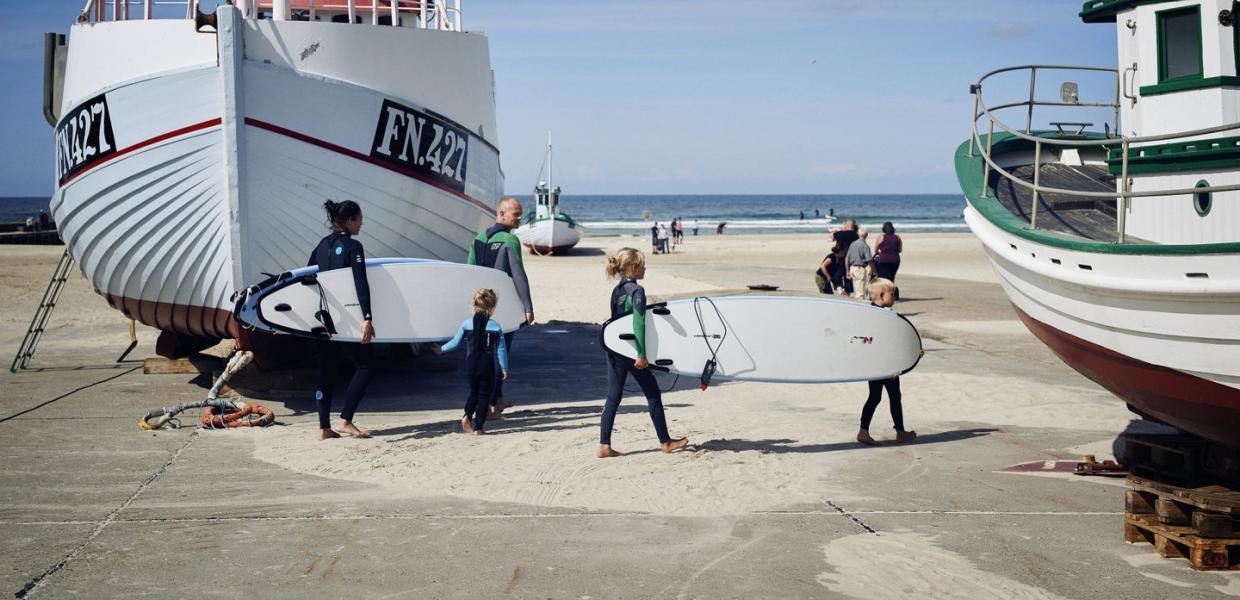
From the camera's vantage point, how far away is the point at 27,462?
762cm

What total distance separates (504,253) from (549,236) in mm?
30862

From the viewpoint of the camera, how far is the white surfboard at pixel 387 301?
343 inches

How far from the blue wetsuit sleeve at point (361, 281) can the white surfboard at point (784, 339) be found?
223 cm

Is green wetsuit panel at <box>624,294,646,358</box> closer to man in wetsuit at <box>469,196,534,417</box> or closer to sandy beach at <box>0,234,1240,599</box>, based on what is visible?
sandy beach at <box>0,234,1240,599</box>

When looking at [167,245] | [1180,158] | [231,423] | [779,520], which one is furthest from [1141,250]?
[167,245]

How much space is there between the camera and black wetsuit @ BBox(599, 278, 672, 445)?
7.59m

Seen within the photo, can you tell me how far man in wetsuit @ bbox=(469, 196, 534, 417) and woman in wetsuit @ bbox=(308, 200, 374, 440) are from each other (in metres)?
1.16

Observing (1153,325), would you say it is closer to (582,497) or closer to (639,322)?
(639,322)

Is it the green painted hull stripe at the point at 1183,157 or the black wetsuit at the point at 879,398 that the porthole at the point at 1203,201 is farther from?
the black wetsuit at the point at 879,398

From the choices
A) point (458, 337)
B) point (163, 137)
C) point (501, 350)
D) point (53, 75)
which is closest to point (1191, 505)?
point (501, 350)

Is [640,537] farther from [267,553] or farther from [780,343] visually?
[780,343]

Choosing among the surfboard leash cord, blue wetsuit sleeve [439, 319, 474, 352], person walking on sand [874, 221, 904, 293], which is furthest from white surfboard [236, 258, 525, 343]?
person walking on sand [874, 221, 904, 293]

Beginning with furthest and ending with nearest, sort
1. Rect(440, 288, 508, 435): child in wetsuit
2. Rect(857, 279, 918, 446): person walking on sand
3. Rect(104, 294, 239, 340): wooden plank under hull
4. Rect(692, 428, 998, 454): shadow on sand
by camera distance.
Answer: Rect(104, 294, 239, 340): wooden plank under hull → Rect(440, 288, 508, 435): child in wetsuit → Rect(857, 279, 918, 446): person walking on sand → Rect(692, 428, 998, 454): shadow on sand

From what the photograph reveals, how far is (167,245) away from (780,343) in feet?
17.8
